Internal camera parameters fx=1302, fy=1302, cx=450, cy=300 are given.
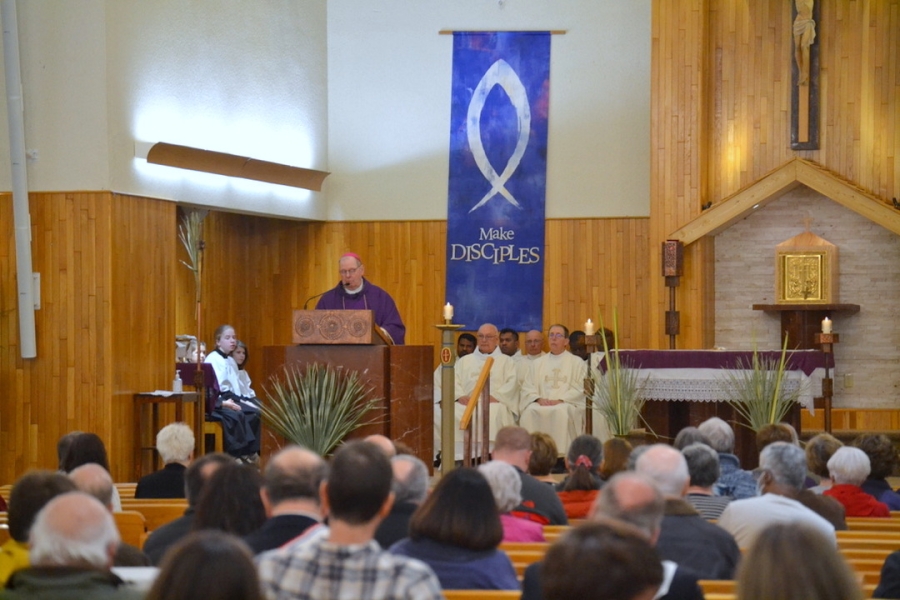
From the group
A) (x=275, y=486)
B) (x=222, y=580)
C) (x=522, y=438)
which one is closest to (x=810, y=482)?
(x=522, y=438)

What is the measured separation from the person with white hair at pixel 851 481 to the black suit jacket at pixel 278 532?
3.09 m

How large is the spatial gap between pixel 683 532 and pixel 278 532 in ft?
4.28

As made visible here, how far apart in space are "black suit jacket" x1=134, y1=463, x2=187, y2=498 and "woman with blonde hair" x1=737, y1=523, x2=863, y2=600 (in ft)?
14.8

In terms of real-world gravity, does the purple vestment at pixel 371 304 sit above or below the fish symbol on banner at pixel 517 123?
below

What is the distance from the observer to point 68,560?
2.93 m

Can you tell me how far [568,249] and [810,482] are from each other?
23.0 feet

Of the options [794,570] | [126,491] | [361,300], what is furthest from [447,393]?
[794,570]

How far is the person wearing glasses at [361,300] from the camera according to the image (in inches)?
359

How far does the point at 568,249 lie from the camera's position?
13.5m

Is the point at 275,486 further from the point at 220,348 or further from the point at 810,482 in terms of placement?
the point at 220,348

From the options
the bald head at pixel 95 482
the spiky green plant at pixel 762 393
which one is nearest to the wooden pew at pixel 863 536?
the bald head at pixel 95 482

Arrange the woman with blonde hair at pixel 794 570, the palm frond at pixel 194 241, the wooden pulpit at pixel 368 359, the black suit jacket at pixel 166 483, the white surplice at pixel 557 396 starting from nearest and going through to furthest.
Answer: the woman with blonde hair at pixel 794 570
the black suit jacket at pixel 166 483
the wooden pulpit at pixel 368 359
the palm frond at pixel 194 241
the white surplice at pixel 557 396

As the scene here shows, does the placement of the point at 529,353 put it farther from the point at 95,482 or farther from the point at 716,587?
the point at 716,587

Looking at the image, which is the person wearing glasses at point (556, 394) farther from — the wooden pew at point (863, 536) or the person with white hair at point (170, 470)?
the wooden pew at point (863, 536)
